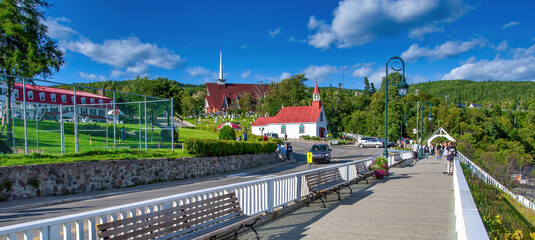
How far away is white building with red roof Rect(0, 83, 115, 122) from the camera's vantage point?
1652 cm

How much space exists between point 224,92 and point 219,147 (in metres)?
105

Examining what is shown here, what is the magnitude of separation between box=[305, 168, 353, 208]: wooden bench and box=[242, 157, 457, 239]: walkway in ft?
1.08

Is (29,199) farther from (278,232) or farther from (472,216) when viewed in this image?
(472,216)

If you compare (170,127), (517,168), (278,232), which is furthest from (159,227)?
(517,168)

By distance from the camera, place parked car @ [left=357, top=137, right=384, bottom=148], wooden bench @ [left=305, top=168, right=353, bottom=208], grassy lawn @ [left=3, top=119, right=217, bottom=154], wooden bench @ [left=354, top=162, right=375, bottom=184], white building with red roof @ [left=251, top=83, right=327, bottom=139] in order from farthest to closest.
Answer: white building with red roof @ [left=251, top=83, right=327, bottom=139] → parked car @ [left=357, top=137, right=384, bottom=148] → grassy lawn @ [left=3, top=119, right=217, bottom=154] → wooden bench @ [left=354, top=162, right=375, bottom=184] → wooden bench @ [left=305, top=168, right=353, bottom=208]

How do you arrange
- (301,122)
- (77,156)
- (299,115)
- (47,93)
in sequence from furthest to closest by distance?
(299,115) < (301,122) < (47,93) < (77,156)

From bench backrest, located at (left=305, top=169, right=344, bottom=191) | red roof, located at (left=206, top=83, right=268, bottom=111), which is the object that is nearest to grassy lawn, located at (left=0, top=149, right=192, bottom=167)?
bench backrest, located at (left=305, top=169, right=344, bottom=191)

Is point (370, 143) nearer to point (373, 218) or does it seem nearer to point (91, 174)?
point (91, 174)

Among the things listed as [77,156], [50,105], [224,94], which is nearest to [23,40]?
[50,105]

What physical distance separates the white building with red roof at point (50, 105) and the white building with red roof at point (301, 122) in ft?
146

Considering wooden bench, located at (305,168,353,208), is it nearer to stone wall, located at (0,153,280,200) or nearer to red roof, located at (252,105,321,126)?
stone wall, located at (0,153,280,200)

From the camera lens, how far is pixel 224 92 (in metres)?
124

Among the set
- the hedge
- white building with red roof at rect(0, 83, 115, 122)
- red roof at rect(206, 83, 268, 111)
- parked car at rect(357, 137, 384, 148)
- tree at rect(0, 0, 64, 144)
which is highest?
red roof at rect(206, 83, 268, 111)

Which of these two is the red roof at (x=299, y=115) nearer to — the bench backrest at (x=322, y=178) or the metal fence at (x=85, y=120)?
the metal fence at (x=85, y=120)
